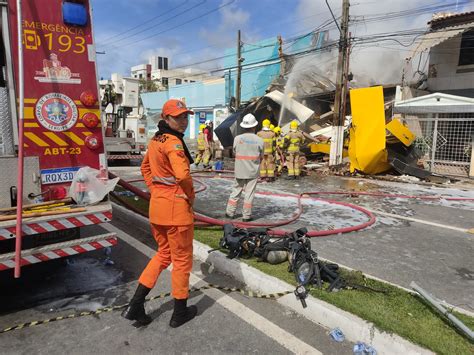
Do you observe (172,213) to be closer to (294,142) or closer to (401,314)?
(401,314)

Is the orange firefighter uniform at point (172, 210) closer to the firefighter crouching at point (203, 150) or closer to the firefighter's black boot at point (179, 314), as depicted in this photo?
the firefighter's black boot at point (179, 314)

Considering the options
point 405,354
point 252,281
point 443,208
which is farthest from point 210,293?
point 443,208

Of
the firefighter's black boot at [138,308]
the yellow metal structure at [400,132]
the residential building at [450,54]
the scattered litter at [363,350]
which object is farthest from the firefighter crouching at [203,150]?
the scattered litter at [363,350]

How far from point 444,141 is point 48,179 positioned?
12.9 metres

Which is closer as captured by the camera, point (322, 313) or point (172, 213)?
point (172, 213)

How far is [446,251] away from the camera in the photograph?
16.5 ft

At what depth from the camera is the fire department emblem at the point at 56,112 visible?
334 cm

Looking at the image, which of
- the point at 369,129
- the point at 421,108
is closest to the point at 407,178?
the point at 369,129

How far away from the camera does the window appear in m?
14.8

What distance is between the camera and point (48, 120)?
11.1 ft

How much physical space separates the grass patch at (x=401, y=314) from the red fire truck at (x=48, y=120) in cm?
210

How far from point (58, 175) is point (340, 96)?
1287cm

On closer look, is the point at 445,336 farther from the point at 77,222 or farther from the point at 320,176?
the point at 320,176

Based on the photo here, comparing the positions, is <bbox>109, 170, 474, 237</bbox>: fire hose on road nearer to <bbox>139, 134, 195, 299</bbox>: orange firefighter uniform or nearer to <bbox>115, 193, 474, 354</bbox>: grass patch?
<bbox>115, 193, 474, 354</bbox>: grass patch
